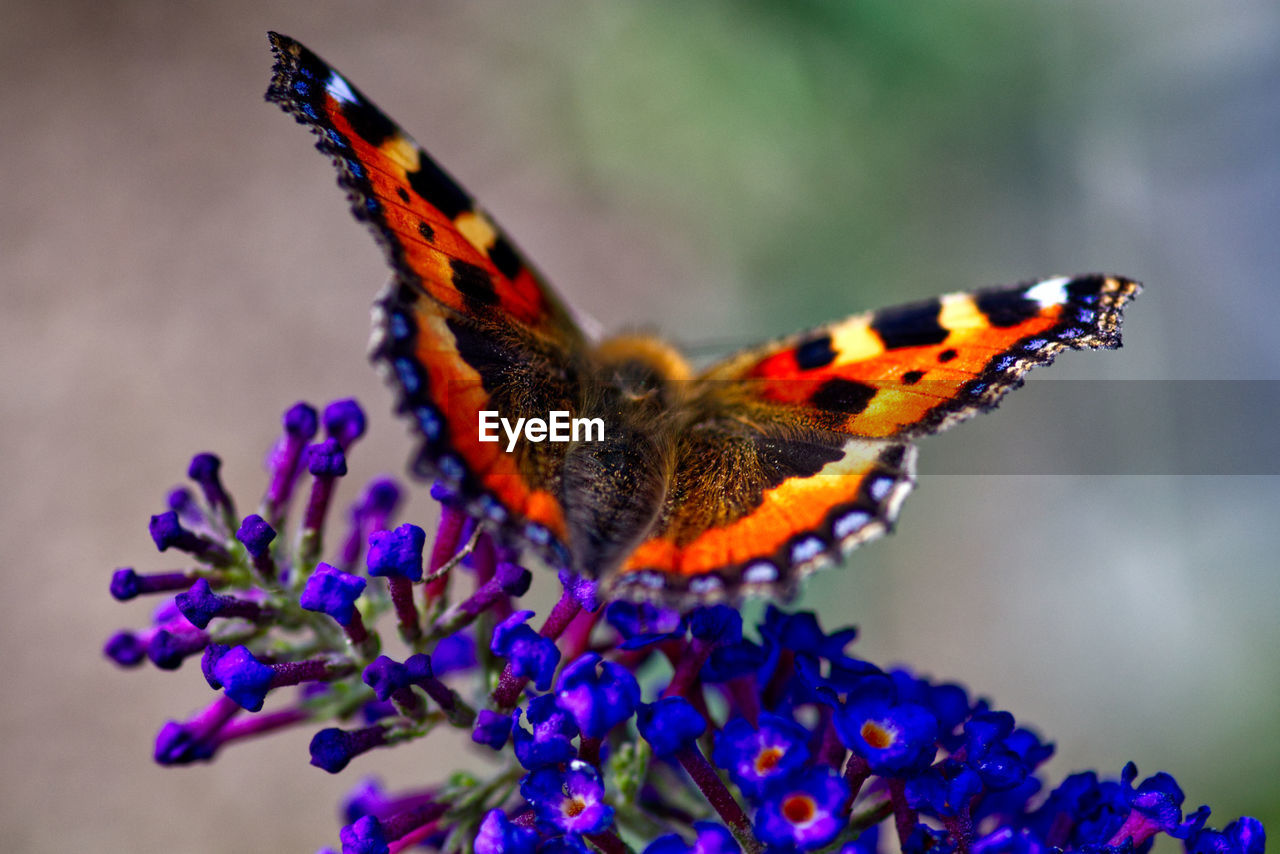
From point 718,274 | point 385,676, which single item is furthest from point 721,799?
point 718,274

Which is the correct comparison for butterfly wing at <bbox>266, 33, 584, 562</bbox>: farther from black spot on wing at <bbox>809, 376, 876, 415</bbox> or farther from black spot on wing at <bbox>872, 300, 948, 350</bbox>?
black spot on wing at <bbox>872, 300, 948, 350</bbox>

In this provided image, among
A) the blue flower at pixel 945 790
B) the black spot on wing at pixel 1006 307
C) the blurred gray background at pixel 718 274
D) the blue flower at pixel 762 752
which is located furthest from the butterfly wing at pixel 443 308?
the blurred gray background at pixel 718 274

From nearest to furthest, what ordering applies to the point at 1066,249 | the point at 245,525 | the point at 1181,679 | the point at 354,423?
the point at 245,525 → the point at 354,423 → the point at 1181,679 → the point at 1066,249

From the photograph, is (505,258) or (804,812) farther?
(505,258)

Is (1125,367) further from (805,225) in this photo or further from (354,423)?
(354,423)

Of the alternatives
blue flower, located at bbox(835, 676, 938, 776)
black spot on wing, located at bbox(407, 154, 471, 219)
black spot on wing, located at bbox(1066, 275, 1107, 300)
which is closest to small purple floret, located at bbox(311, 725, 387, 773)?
blue flower, located at bbox(835, 676, 938, 776)

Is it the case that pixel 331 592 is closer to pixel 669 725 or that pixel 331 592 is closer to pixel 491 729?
pixel 491 729

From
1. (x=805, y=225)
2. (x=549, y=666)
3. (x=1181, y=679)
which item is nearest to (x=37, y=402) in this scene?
(x=805, y=225)
